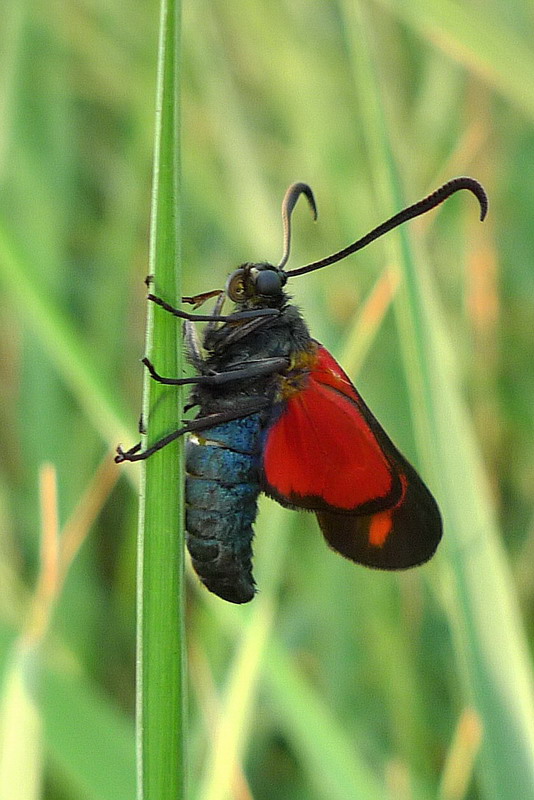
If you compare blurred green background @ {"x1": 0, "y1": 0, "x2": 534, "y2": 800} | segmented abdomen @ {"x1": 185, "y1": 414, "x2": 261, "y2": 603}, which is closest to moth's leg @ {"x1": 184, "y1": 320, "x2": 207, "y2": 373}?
segmented abdomen @ {"x1": 185, "y1": 414, "x2": 261, "y2": 603}

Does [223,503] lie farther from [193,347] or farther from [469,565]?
[469,565]

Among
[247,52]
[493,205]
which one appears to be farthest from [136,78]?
[493,205]

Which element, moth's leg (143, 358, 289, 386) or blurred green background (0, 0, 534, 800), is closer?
moth's leg (143, 358, 289, 386)

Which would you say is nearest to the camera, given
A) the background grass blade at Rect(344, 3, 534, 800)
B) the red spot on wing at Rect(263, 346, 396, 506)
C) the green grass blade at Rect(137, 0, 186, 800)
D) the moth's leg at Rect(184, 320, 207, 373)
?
the green grass blade at Rect(137, 0, 186, 800)

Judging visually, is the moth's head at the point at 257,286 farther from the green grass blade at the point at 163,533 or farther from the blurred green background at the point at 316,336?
the green grass blade at the point at 163,533

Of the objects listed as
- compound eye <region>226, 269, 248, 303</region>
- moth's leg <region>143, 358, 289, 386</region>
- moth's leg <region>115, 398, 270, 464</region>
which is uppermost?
compound eye <region>226, 269, 248, 303</region>

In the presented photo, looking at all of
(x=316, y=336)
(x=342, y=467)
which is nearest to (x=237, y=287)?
(x=342, y=467)

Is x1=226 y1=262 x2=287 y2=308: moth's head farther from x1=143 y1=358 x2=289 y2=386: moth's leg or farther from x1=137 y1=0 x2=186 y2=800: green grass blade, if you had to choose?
x1=137 y1=0 x2=186 y2=800: green grass blade
